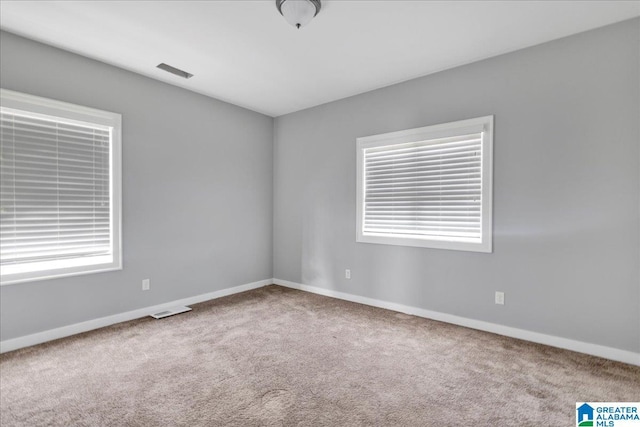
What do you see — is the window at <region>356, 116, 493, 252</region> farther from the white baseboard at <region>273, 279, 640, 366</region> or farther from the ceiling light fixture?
the ceiling light fixture

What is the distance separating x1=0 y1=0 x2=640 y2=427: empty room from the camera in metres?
2.19

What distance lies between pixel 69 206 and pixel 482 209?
4.08 metres

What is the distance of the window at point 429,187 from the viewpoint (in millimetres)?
3221

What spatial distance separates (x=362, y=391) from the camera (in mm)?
2148

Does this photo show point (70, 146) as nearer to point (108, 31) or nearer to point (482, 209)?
point (108, 31)

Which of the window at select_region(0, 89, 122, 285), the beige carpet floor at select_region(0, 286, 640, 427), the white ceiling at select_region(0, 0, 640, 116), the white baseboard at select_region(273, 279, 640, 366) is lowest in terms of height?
the beige carpet floor at select_region(0, 286, 640, 427)

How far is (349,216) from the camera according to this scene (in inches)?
168

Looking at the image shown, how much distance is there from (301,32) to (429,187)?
6.81 ft

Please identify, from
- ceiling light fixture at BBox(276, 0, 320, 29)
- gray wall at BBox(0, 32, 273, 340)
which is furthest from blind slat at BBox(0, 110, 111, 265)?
ceiling light fixture at BBox(276, 0, 320, 29)

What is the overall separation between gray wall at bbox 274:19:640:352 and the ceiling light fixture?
69.1 inches

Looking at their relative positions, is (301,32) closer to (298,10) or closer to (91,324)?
(298,10)

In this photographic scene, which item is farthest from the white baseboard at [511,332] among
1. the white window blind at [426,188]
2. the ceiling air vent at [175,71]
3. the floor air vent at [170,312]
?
the ceiling air vent at [175,71]

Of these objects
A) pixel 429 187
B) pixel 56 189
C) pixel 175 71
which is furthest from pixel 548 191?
pixel 56 189

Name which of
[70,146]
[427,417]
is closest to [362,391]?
[427,417]
